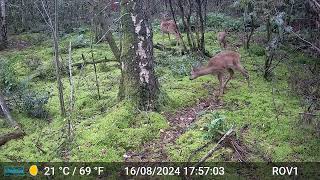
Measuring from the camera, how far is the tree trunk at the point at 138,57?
744cm

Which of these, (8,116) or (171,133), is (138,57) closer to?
(171,133)

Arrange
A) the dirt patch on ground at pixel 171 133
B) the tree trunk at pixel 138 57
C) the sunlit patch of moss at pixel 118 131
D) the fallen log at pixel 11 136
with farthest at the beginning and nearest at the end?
the tree trunk at pixel 138 57
the fallen log at pixel 11 136
the sunlit patch of moss at pixel 118 131
the dirt patch on ground at pixel 171 133

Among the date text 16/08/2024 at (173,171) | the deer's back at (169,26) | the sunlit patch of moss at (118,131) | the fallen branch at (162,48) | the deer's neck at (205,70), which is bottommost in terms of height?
the date text 16/08/2024 at (173,171)

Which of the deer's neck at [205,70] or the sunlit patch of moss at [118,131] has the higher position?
the deer's neck at [205,70]

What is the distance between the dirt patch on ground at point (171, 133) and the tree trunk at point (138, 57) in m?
0.57

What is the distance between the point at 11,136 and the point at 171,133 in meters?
2.98

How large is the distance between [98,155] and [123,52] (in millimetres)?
2219

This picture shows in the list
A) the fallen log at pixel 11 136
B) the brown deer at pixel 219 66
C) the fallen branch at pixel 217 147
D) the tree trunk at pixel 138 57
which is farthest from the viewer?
the brown deer at pixel 219 66

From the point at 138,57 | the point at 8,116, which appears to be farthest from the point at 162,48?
the point at 8,116

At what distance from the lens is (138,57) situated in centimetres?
747

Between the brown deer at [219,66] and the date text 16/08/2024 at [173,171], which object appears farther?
the brown deer at [219,66]

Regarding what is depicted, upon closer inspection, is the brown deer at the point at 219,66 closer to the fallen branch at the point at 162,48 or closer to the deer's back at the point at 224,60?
the deer's back at the point at 224,60

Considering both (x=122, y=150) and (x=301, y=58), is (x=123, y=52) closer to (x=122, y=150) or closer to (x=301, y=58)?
(x=122, y=150)

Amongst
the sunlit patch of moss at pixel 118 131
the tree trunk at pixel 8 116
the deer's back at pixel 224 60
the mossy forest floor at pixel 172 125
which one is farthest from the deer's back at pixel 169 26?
the tree trunk at pixel 8 116
